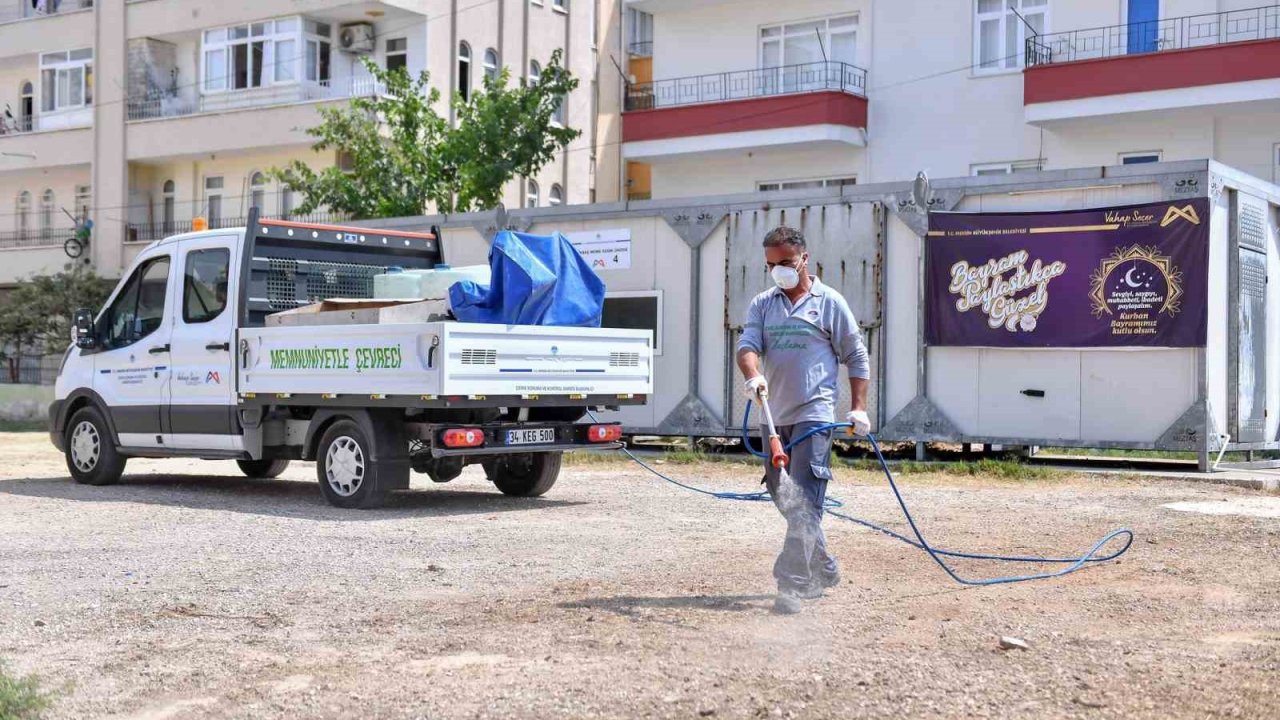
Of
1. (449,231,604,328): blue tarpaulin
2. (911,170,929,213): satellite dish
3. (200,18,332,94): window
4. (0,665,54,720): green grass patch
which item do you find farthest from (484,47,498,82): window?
(0,665,54,720): green grass patch

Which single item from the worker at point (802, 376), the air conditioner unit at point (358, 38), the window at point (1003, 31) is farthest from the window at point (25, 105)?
the worker at point (802, 376)

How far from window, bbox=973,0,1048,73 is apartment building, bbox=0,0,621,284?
36.6 feet

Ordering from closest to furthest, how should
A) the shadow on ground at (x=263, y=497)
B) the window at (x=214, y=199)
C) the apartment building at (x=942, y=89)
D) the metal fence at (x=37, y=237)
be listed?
the shadow on ground at (x=263, y=497)
the apartment building at (x=942, y=89)
the window at (x=214, y=199)
the metal fence at (x=37, y=237)

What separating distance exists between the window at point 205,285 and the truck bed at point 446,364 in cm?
56

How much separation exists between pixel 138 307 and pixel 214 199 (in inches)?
997

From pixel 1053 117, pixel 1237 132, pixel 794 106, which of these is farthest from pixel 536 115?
pixel 1237 132

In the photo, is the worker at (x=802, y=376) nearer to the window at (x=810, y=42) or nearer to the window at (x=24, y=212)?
the window at (x=810, y=42)

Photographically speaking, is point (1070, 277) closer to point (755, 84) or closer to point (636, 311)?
point (636, 311)

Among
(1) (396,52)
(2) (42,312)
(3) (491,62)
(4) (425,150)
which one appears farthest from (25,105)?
(4) (425,150)

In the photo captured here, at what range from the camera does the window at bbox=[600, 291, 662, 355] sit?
19.8m

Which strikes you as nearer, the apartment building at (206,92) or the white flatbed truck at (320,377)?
the white flatbed truck at (320,377)

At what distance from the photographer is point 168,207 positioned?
40.1 metres

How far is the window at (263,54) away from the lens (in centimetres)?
3600

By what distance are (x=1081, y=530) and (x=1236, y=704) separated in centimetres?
589
